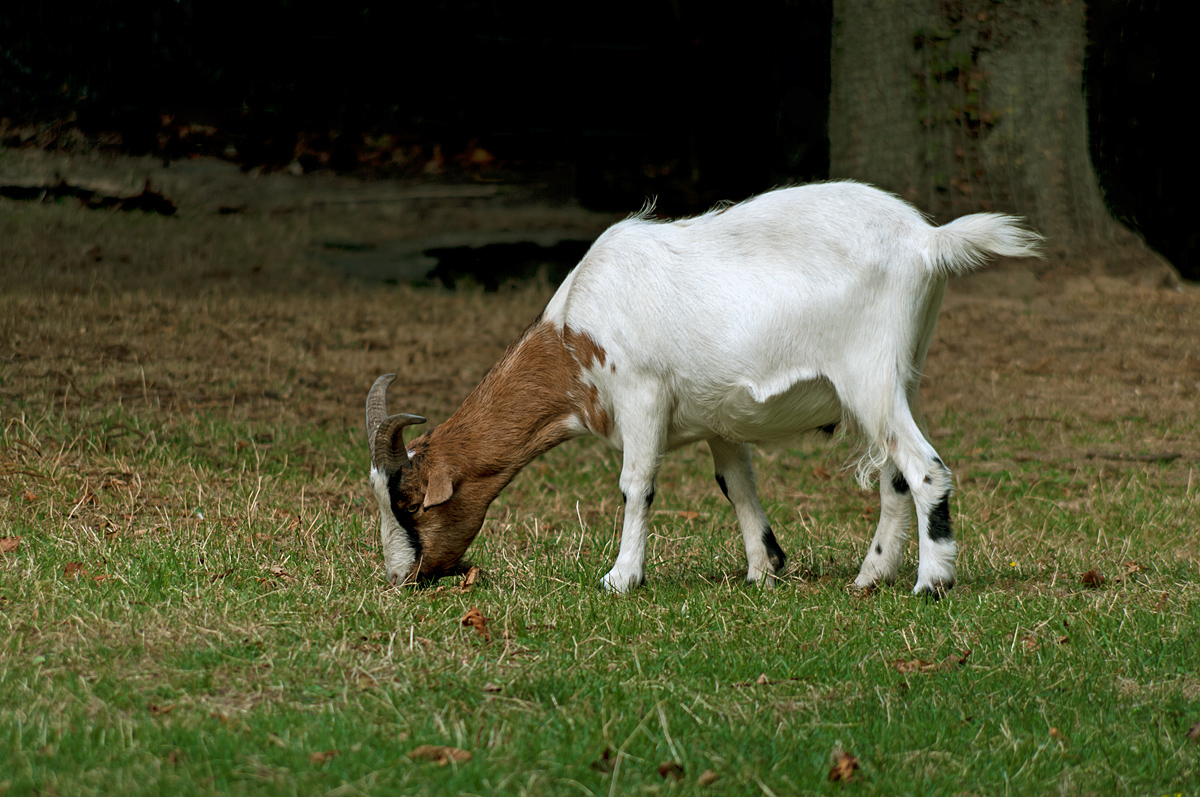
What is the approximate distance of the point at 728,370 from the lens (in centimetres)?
544

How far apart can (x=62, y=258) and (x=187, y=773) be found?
379 inches

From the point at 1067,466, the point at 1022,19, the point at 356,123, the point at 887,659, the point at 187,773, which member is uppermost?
the point at 1022,19

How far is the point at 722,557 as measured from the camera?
6.37 meters

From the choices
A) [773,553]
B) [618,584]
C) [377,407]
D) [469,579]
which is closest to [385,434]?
[377,407]

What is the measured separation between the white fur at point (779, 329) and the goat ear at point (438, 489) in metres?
0.85

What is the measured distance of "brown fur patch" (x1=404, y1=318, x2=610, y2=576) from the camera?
5.79 m

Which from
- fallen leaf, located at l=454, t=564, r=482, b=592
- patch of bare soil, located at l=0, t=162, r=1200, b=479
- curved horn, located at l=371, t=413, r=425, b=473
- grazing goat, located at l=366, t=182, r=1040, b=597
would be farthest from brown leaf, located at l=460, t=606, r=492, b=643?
patch of bare soil, located at l=0, t=162, r=1200, b=479

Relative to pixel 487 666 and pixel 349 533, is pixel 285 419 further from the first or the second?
pixel 487 666

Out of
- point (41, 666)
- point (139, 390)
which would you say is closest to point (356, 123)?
point (139, 390)

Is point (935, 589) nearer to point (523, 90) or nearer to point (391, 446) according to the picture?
point (391, 446)

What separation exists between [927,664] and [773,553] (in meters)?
1.58

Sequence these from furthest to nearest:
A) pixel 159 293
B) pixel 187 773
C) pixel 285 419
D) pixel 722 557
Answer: pixel 159 293 → pixel 285 419 → pixel 722 557 → pixel 187 773

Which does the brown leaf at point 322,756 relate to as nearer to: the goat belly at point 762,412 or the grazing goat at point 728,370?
the grazing goat at point 728,370

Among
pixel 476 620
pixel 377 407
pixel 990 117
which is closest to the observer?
pixel 476 620
